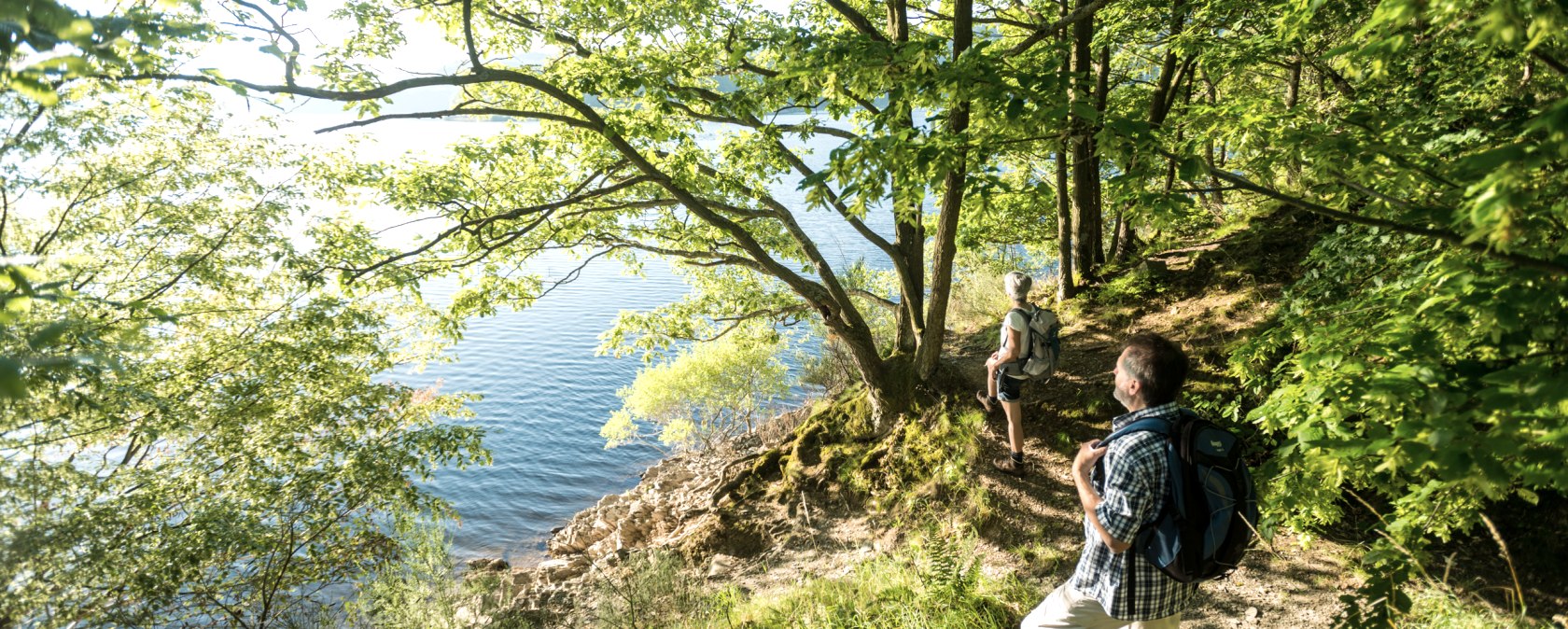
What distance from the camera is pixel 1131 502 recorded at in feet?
8.16

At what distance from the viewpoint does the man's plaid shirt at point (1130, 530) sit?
97.7 inches

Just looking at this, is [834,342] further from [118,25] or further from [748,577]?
[118,25]

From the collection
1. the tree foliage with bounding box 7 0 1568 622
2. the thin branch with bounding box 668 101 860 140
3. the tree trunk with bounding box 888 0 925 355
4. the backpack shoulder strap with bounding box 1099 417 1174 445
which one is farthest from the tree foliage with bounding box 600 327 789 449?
the backpack shoulder strap with bounding box 1099 417 1174 445

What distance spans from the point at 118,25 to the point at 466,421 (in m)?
17.6

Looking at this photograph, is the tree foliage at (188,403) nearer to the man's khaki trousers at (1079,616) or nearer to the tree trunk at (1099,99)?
the man's khaki trousers at (1079,616)

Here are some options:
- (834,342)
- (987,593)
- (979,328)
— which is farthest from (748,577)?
(979,328)

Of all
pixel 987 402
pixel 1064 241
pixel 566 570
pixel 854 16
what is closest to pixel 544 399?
pixel 566 570

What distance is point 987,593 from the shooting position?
494 cm

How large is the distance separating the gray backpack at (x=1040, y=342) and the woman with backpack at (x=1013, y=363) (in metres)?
0.04

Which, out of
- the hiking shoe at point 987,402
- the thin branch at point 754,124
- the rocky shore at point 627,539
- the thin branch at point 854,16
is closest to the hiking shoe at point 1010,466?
the hiking shoe at point 987,402

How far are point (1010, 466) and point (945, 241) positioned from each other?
92.0 inches

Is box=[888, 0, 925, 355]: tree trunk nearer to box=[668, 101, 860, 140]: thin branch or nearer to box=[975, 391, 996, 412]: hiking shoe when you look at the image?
box=[975, 391, 996, 412]: hiking shoe

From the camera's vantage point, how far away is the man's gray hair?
5.91m

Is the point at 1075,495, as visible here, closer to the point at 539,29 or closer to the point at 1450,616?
the point at 1450,616
